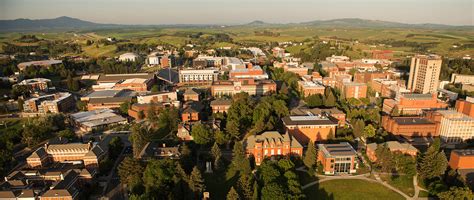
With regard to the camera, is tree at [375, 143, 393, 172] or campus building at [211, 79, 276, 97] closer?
tree at [375, 143, 393, 172]

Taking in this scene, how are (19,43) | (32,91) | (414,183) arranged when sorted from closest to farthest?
1. (414,183)
2. (32,91)
3. (19,43)

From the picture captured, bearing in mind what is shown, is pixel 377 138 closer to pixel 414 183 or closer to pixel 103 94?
pixel 414 183

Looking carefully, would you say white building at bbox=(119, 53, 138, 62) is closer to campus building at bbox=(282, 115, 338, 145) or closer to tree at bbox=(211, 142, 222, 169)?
campus building at bbox=(282, 115, 338, 145)

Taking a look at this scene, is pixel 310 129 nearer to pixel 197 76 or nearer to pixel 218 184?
pixel 218 184

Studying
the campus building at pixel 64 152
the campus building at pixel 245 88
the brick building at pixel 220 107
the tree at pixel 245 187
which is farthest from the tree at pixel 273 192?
the campus building at pixel 245 88

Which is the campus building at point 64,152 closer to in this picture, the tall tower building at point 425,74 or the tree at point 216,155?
the tree at point 216,155

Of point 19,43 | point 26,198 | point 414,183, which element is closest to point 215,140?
A: point 26,198

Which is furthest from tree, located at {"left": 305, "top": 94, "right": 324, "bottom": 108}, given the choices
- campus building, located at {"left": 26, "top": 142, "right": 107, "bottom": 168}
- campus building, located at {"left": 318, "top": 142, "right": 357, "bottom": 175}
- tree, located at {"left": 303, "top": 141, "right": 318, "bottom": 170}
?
campus building, located at {"left": 26, "top": 142, "right": 107, "bottom": 168}
